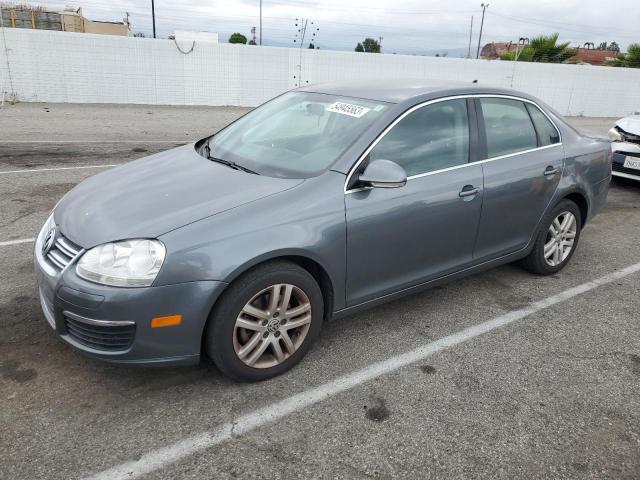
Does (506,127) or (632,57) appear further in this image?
(632,57)

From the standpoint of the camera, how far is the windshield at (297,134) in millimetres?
3299

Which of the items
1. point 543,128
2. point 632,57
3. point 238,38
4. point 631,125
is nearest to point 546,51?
point 632,57

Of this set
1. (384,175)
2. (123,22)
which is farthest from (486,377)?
(123,22)

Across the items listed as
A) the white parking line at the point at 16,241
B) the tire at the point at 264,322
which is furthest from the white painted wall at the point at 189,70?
the tire at the point at 264,322

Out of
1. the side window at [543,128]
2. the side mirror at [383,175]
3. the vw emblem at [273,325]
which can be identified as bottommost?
the vw emblem at [273,325]

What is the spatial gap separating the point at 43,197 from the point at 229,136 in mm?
3413

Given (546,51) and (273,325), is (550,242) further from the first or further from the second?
(546,51)

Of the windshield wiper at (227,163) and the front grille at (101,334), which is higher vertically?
the windshield wiper at (227,163)

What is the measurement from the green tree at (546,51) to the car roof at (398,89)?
25565 millimetres

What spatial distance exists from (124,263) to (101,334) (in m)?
0.38

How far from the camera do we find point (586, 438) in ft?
8.79

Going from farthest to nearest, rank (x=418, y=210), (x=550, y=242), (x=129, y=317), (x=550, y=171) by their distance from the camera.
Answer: (x=550, y=242), (x=550, y=171), (x=418, y=210), (x=129, y=317)

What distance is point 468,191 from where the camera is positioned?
3.64 meters

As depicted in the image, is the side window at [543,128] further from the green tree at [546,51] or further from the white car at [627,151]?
the green tree at [546,51]
